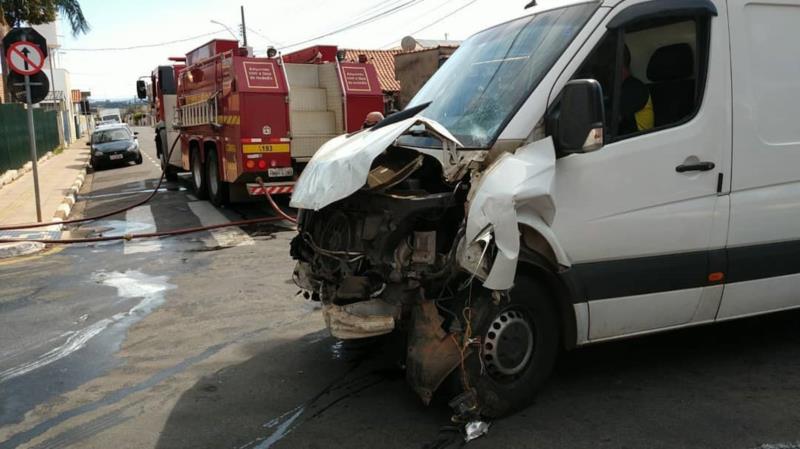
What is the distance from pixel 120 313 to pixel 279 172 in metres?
5.71

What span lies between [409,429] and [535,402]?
847mm

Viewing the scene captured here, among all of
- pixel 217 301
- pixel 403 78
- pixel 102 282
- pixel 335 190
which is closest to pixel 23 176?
pixel 403 78

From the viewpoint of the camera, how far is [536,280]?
4039 mm

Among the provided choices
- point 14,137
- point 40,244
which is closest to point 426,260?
point 40,244

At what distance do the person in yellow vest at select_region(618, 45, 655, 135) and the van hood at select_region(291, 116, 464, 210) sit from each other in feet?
3.40

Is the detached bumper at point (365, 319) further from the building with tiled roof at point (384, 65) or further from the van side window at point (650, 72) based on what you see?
the building with tiled roof at point (384, 65)

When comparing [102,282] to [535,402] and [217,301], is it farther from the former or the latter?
[535,402]

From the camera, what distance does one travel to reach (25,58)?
11648mm

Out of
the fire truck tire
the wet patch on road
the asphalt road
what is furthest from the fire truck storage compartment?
the wet patch on road

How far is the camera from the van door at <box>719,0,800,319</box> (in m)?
4.32

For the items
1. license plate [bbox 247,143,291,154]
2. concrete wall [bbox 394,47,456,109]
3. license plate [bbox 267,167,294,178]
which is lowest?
license plate [bbox 267,167,294,178]

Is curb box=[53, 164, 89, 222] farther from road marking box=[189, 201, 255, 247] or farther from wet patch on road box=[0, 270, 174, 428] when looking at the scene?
wet patch on road box=[0, 270, 174, 428]

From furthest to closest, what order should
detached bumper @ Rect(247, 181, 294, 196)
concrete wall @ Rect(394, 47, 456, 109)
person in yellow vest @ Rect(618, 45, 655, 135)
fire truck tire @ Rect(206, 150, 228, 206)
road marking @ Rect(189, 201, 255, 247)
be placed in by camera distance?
concrete wall @ Rect(394, 47, 456, 109) < fire truck tire @ Rect(206, 150, 228, 206) < detached bumper @ Rect(247, 181, 294, 196) < road marking @ Rect(189, 201, 255, 247) < person in yellow vest @ Rect(618, 45, 655, 135)

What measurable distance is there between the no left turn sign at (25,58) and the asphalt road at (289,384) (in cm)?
592
